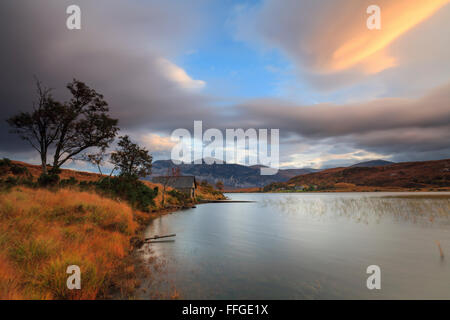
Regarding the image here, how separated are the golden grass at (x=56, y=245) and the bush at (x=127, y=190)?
379 inches

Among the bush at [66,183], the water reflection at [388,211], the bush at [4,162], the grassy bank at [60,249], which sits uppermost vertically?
the bush at [4,162]

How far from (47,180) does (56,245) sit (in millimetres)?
15954

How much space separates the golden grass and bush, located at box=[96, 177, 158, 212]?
9.63m

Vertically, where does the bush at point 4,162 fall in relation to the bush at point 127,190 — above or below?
above

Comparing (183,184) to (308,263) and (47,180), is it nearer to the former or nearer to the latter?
(47,180)

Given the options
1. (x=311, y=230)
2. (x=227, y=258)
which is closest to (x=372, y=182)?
(x=311, y=230)

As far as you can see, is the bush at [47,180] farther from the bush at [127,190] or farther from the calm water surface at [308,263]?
the calm water surface at [308,263]

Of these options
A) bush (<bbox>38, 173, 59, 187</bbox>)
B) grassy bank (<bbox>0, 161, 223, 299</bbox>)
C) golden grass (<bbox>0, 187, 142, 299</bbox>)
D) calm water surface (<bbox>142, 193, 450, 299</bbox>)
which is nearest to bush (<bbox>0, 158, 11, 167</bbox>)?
bush (<bbox>38, 173, 59, 187</bbox>)

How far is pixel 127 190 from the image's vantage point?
27312mm

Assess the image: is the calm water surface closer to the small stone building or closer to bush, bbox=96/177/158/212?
bush, bbox=96/177/158/212

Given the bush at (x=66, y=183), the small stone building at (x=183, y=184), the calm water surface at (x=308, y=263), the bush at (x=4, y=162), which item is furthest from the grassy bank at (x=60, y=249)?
the small stone building at (x=183, y=184)

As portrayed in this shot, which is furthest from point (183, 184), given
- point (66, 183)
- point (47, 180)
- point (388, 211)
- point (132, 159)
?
point (388, 211)

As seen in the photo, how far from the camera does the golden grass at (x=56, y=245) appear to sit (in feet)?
20.4
